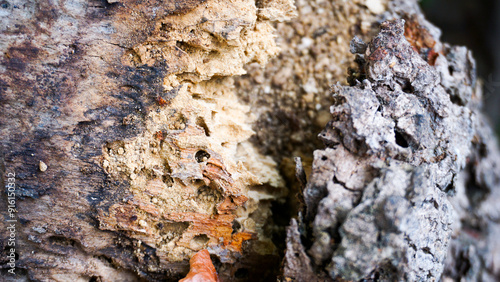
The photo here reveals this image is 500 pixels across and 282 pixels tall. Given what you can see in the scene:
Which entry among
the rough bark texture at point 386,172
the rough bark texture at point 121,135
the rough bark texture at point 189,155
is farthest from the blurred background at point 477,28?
the rough bark texture at point 121,135

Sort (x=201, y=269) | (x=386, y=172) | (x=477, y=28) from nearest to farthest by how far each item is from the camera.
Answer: (x=386, y=172)
(x=201, y=269)
(x=477, y=28)

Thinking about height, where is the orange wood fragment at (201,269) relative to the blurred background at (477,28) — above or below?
below

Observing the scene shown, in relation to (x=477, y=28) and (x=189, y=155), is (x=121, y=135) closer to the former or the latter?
(x=189, y=155)

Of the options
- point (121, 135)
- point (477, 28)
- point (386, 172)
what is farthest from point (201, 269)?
point (477, 28)

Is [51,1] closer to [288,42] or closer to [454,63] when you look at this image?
[288,42]

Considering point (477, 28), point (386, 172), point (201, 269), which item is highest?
point (386, 172)

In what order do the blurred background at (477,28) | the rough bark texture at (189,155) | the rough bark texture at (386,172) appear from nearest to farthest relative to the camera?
1. the rough bark texture at (386,172)
2. the rough bark texture at (189,155)
3. the blurred background at (477,28)

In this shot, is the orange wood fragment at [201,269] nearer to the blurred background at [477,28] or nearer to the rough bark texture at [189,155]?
the rough bark texture at [189,155]
